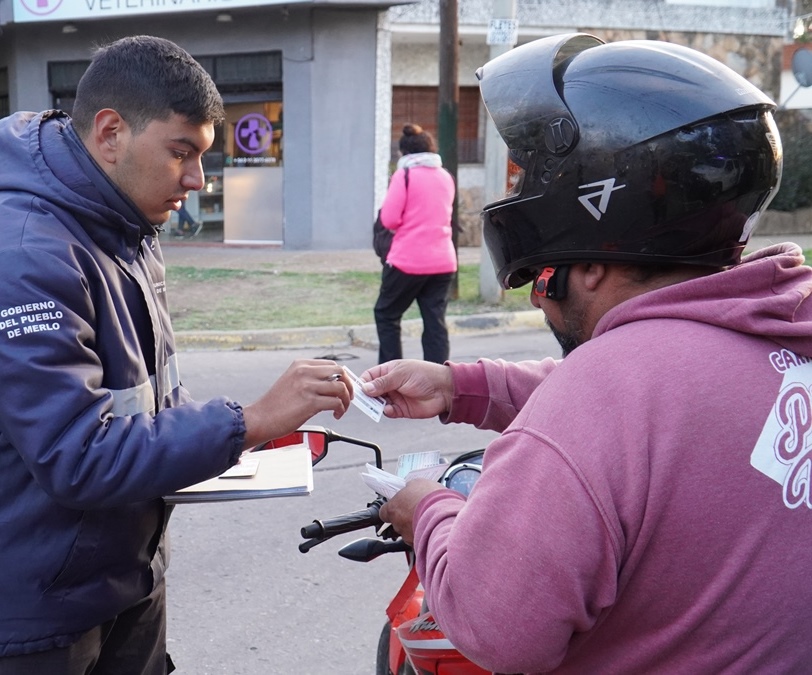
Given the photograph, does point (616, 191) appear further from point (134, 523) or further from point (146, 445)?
point (134, 523)

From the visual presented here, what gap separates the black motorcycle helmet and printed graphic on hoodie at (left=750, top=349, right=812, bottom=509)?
0.73 ft

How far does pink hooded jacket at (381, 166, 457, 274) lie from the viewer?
24.1 feet

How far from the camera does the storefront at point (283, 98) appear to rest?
16.3 meters

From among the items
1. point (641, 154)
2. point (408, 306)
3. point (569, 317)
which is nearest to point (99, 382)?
point (569, 317)

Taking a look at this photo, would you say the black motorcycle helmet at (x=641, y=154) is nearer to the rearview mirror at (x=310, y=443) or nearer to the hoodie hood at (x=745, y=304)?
the hoodie hood at (x=745, y=304)

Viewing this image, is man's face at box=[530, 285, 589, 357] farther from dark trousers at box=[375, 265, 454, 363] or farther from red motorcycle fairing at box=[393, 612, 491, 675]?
dark trousers at box=[375, 265, 454, 363]

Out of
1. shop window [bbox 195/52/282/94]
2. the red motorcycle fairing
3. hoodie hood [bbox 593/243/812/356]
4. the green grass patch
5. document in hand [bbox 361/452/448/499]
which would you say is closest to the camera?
hoodie hood [bbox 593/243/812/356]

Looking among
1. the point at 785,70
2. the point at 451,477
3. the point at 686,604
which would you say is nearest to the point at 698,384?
the point at 686,604

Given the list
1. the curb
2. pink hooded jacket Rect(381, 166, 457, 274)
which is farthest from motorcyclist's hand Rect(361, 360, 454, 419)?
the curb

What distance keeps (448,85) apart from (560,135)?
10.0 meters

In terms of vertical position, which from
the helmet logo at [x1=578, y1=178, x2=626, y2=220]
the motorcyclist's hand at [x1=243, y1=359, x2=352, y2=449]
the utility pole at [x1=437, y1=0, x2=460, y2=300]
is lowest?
the motorcyclist's hand at [x1=243, y1=359, x2=352, y2=449]

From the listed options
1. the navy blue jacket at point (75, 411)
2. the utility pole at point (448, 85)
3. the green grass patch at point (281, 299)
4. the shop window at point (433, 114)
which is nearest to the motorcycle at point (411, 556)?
the navy blue jacket at point (75, 411)

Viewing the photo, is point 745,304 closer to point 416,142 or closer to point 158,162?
point 158,162

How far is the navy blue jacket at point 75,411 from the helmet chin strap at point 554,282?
2.09 ft
